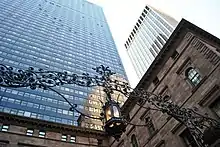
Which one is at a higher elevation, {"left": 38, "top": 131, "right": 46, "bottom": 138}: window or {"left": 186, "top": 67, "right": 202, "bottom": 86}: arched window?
{"left": 186, "top": 67, "right": 202, "bottom": 86}: arched window

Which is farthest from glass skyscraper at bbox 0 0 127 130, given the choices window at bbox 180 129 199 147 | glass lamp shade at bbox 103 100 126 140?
glass lamp shade at bbox 103 100 126 140

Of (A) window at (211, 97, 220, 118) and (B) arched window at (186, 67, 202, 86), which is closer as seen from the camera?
(A) window at (211, 97, 220, 118)

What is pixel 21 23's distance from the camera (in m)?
75.8

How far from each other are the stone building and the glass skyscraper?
11629mm

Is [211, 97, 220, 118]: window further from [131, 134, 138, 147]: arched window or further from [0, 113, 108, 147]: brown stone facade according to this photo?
[0, 113, 108, 147]: brown stone facade

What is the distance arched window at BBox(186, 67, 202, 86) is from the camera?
16.3 m

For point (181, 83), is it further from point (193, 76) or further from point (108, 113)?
point (108, 113)

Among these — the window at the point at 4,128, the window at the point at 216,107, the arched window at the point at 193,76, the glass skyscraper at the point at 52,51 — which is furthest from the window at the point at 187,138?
the window at the point at 4,128

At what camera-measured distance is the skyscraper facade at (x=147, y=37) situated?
73562 mm

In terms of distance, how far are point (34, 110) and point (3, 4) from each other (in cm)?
5799

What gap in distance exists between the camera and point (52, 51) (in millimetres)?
69000

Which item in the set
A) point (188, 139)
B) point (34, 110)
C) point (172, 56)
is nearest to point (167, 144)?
point (188, 139)

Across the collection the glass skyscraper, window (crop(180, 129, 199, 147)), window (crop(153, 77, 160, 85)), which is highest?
window (crop(180, 129, 199, 147))

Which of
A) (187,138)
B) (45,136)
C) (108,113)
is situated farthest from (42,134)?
(108,113)
